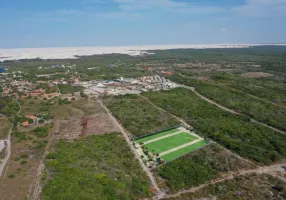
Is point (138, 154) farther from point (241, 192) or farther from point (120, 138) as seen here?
point (241, 192)

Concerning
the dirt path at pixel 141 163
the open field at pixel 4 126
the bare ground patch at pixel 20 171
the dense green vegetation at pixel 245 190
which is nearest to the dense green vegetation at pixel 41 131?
the bare ground patch at pixel 20 171

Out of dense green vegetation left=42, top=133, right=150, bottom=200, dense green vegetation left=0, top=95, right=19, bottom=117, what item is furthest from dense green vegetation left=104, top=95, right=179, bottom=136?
A: dense green vegetation left=0, top=95, right=19, bottom=117

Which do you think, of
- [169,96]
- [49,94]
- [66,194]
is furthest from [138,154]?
[49,94]

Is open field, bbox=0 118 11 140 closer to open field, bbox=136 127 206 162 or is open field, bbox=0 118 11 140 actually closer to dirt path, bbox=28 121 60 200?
dirt path, bbox=28 121 60 200

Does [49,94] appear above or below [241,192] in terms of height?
above

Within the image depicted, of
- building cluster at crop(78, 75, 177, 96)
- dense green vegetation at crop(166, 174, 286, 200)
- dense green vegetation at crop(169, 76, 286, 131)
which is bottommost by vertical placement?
dense green vegetation at crop(166, 174, 286, 200)
